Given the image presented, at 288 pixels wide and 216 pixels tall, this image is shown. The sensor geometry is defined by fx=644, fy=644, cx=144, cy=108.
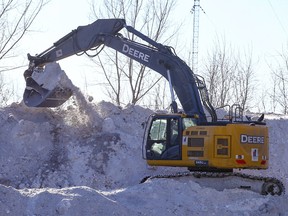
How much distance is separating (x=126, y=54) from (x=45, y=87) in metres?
3.45

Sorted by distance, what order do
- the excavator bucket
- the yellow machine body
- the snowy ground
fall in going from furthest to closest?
the excavator bucket
the yellow machine body
the snowy ground

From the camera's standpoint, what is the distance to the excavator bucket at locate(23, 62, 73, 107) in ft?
60.0

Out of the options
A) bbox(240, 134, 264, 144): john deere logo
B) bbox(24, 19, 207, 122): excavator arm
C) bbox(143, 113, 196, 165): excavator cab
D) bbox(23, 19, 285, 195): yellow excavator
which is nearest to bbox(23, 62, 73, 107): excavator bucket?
bbox(24, 19, 207, 122): excavator arm

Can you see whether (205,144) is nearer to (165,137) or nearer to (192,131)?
(192,131)

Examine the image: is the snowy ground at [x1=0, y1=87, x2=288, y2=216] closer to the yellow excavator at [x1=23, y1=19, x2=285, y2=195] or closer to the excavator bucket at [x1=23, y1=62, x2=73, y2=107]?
the yellow excavator at [x1=23, y1=19, x2=285, y2=195]

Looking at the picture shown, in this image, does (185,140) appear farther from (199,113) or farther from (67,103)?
(67,103)

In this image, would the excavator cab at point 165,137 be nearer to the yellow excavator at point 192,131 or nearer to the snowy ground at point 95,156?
the yellow excavator at point 192,131

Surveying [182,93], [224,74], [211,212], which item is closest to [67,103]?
[182,93]

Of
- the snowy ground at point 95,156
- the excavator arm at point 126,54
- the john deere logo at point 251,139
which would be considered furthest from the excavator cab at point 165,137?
the john deere logo at point 251,139

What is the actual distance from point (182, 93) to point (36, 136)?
6117mm

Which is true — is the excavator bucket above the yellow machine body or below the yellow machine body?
above

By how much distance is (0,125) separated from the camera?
19844 mm

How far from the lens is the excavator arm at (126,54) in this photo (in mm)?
14727

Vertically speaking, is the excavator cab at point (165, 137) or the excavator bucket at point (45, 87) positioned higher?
the excavator bucket at point (45, 87)
